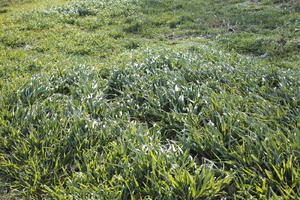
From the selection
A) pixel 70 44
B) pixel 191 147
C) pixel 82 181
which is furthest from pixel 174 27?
pixel 82 181

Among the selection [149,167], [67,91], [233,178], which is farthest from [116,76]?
[233,178]

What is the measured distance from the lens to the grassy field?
2.51 meters

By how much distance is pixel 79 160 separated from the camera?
3020 mm

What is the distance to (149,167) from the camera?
2627mm

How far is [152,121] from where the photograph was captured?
3.64 metres

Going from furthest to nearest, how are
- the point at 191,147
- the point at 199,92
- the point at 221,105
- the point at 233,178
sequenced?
the point at 199,92 → the point at 221,105 → the point at 191,147 → the point at 233,178

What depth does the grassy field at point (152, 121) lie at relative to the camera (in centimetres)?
251

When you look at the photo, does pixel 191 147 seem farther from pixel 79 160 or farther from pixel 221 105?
pixel 79 160

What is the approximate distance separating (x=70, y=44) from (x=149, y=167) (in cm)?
503

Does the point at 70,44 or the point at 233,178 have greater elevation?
the point at 70,44

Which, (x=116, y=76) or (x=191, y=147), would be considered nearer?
(x=191, y=147)

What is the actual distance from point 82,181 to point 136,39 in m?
5.30

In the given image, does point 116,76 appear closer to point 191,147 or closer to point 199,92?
point 199,92

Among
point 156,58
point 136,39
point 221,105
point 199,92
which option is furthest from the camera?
point 136,39
